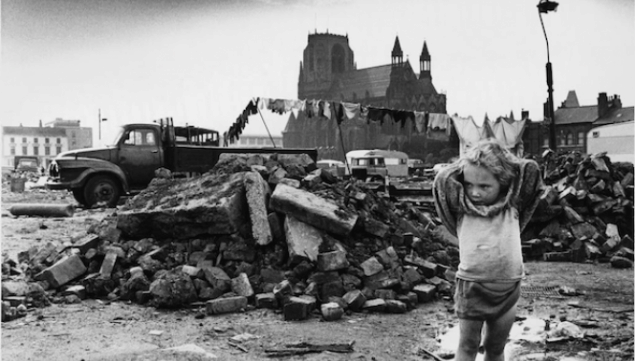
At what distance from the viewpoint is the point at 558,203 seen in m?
8.31

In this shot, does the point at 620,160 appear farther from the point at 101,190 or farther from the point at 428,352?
the point at 101,190

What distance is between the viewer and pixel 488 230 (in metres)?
2.15

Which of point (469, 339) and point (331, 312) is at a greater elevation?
point (469, 339)

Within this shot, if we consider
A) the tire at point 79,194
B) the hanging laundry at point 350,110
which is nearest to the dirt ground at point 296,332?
the tire at point 79,194

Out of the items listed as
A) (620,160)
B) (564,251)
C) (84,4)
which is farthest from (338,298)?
(620,160)

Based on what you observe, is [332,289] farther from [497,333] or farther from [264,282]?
[497,333]

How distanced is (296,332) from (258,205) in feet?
5.75

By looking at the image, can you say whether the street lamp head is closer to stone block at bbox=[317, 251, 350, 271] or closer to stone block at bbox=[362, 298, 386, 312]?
stone block at bbox=[317, 251, 350, 271]

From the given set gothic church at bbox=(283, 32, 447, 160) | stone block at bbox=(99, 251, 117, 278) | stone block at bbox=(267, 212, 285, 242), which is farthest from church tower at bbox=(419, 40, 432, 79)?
stone block at bbox=(99, 251, 117, 278)

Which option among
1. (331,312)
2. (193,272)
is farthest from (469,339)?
(193,272)

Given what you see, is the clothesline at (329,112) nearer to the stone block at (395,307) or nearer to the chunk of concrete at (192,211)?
the chunk of concrete at (192,211)

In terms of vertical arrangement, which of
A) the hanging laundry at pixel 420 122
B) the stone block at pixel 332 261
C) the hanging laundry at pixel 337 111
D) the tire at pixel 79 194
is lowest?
the stone block at pixel 332 261

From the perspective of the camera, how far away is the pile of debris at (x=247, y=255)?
485 centimetres

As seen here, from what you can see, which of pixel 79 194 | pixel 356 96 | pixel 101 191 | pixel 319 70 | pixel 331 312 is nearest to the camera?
pixel 331 312
